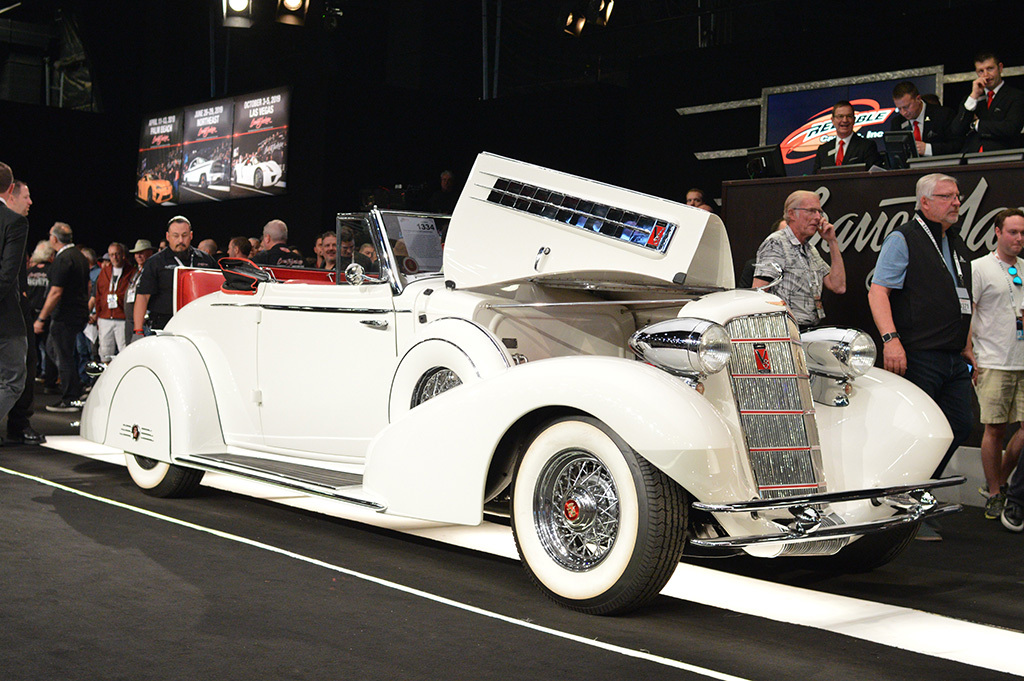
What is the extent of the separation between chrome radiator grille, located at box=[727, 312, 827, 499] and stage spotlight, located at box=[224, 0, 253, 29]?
10.8 m

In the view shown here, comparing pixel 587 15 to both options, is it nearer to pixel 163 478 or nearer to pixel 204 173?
pixel 204 173

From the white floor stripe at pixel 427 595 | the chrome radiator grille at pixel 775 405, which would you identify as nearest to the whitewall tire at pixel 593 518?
the white floor stripe at pixel 427 595

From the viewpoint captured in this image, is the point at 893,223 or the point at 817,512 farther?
the point at 893,223

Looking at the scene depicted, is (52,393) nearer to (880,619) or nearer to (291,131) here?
(291,131)

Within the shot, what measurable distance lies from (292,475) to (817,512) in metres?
2.45

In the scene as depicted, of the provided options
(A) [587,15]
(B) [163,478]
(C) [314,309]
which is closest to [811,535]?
(C) [314,309]

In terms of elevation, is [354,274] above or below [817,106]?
below

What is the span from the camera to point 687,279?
3.94 meters

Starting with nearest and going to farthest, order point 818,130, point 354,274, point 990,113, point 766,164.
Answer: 1. point 354,274
2. point 990,113
3. point 766,164
4. point 818,130

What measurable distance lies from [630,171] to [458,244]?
9723mm

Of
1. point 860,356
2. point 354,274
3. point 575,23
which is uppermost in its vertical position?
point 575,23

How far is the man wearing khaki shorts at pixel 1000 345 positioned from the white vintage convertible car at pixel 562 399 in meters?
1.90

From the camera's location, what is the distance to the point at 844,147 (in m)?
8.12

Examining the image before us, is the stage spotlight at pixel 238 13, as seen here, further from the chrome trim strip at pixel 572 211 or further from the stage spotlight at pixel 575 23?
the chrome trim strip at pixel 572 211
